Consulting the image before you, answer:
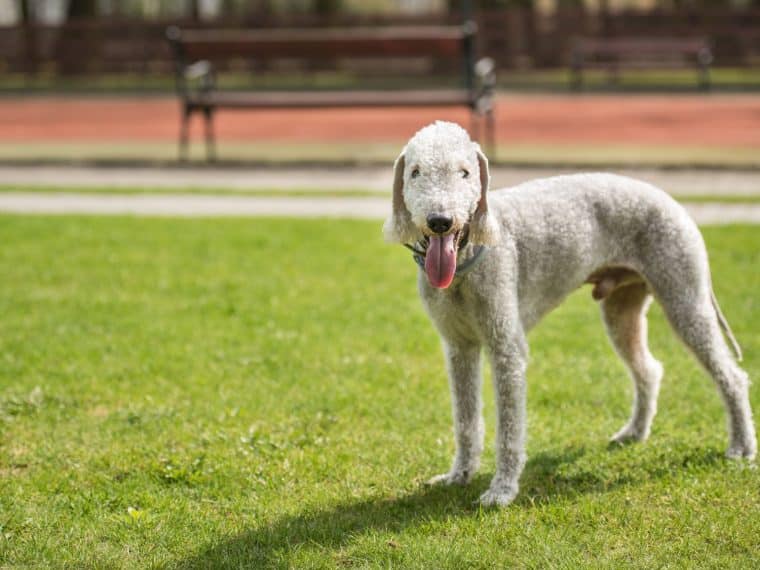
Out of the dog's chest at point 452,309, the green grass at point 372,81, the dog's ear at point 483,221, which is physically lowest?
the green grass at point 372,81

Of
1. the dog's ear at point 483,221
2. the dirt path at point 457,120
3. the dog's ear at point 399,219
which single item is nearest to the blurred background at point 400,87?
the dirt path at point 457,120

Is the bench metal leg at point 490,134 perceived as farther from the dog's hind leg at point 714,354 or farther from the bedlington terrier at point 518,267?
the dog's hind leg at point 714,354

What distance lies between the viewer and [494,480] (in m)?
4.55

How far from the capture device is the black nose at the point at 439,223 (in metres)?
3.95

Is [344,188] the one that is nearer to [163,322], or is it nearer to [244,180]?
[244,180]

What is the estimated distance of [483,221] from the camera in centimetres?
421

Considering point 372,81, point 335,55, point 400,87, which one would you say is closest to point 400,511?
point 335,55

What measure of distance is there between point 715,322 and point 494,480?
4.09ft

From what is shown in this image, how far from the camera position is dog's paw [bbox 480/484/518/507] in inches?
175

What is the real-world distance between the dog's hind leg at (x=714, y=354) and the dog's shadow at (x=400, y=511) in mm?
153

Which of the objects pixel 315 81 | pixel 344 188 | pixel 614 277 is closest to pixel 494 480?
pixel 614 277

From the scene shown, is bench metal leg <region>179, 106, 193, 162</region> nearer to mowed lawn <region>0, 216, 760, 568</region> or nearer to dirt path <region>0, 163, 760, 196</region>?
dirt path <region>0, 163, 760, 196</region>

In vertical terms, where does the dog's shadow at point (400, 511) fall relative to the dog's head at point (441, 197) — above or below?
below

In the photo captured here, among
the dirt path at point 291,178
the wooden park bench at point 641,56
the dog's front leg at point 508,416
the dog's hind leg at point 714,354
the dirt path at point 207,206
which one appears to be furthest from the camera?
the wooden park bench at point 641,56
